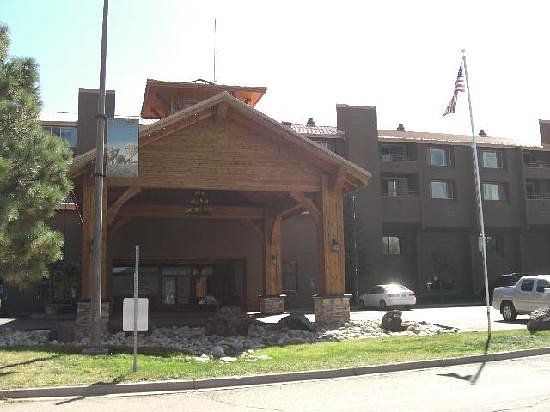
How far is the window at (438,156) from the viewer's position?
43.9 meters

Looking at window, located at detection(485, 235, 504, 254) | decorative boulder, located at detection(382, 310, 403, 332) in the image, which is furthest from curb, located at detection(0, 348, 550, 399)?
window, located at detection(485, 235, 504, 254)

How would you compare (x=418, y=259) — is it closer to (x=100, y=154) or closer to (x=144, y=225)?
(x=144, y=225)

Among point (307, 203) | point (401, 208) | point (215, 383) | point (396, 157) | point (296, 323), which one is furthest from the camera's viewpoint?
point (396, 157)

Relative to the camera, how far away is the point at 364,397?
29.2ft

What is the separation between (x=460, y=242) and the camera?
44.9m

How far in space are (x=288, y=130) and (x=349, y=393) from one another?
11.0m

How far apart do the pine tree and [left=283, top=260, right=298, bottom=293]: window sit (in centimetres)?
2486

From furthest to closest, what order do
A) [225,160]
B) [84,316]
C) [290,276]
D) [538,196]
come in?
1. [538,196]
2. [290,276]
3. [225,160]
4. [84,316]

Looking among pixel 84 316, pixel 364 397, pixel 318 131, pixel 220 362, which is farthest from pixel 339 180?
pixel 318 131

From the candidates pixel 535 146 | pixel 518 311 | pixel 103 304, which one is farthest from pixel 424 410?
pixel 535 146

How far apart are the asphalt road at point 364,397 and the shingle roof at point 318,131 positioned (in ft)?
96.2

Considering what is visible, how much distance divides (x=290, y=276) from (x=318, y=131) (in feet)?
35.0

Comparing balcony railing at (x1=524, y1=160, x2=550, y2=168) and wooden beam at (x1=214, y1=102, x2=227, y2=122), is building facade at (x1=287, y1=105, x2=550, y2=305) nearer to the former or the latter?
balcony railing at (x1=524, y1=160, x2=550, y2=168)

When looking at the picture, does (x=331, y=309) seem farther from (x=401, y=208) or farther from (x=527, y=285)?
(x=401, y=208)
